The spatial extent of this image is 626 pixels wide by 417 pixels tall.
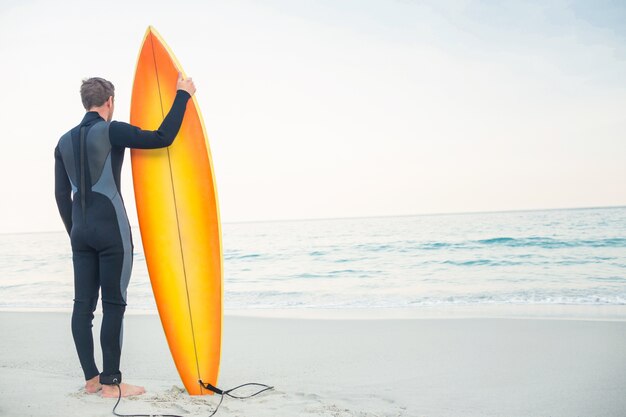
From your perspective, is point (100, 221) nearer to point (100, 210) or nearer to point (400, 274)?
point (100, 210)

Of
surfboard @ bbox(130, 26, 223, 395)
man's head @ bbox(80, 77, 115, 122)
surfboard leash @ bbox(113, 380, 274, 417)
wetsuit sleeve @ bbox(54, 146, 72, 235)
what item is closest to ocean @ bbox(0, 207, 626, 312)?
surfboard leash @ bbox(113, 380, 274, 417)

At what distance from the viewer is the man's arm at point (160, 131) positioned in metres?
2.15

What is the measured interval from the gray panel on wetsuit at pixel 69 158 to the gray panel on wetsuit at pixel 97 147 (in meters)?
0.08

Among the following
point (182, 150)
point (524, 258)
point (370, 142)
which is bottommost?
point (524, 258)

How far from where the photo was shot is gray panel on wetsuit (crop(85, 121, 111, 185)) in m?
2.14

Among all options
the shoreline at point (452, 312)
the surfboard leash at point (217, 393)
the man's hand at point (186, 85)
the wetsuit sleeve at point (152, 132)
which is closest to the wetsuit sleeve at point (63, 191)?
the wetsuit sleeve at point (152, 132)

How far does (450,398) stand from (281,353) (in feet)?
4.66

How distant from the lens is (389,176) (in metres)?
22.9

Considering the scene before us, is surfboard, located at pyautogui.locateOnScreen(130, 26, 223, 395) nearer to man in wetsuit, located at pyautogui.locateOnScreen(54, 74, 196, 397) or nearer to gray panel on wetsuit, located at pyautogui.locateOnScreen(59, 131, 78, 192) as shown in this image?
man in wetsuit, located at pyautogui.locateOnScreen(54, 74, 196, 397)

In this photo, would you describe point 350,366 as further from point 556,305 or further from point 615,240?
point 615,240

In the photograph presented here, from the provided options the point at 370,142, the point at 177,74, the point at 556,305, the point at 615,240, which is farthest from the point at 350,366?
the point at 370,142

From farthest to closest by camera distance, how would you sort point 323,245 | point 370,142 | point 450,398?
→ point 370,142, point 323,245, point 450,398

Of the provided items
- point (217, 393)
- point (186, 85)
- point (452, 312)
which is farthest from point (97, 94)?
point (452, 312)

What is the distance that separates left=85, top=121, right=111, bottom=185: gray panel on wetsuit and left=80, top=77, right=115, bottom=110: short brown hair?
→ 0.45 feet
